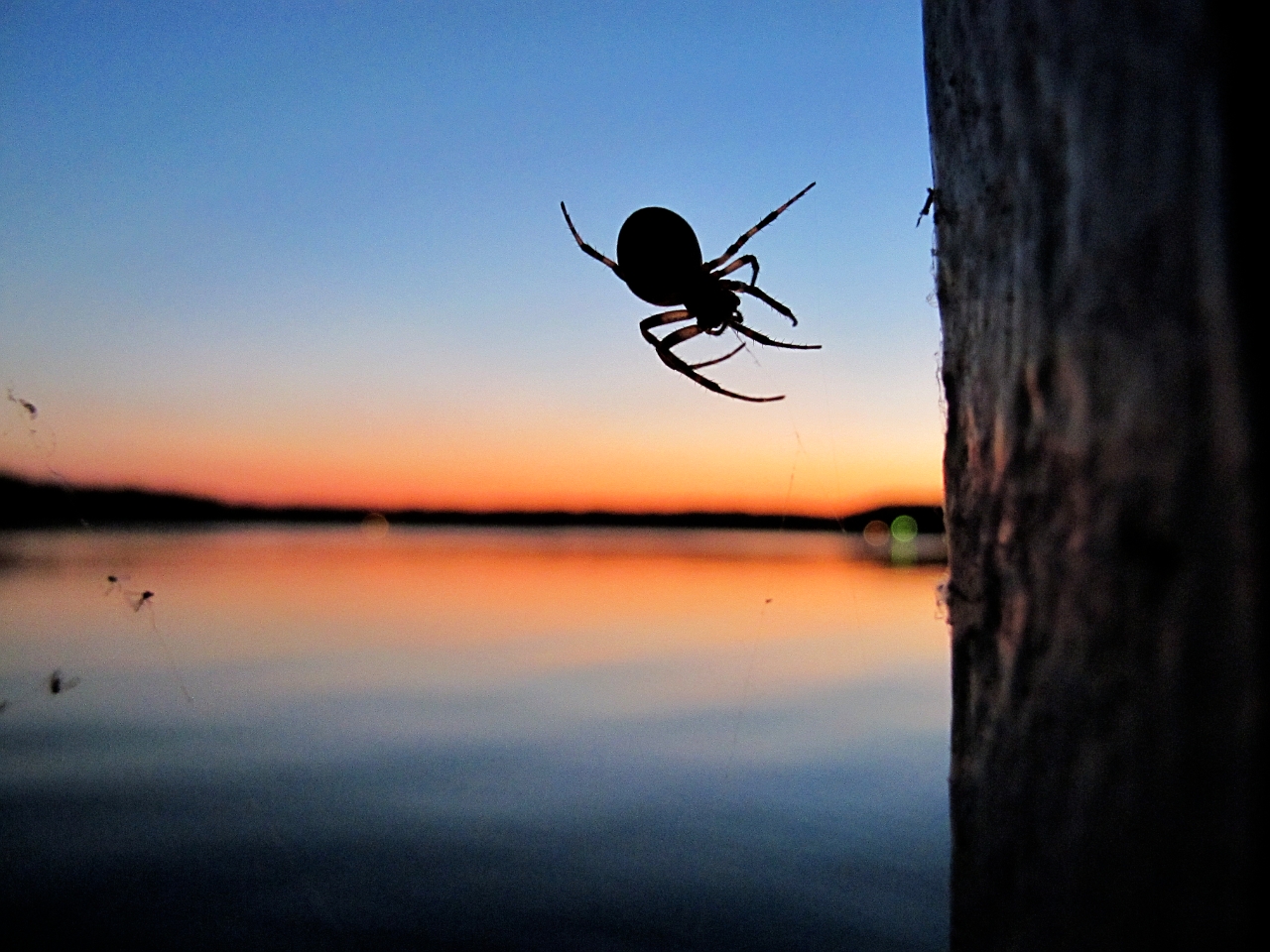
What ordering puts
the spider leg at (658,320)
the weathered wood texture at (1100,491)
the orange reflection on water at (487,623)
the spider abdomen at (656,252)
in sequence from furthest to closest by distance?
the orange reflection on water at (487,623)
the spider leg at (658,320)
the spider abdomen at (656,252)
the weathered wood texture at (1100,491)

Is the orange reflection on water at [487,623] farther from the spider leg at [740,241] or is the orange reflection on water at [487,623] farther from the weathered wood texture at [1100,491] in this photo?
the weathered wood texture at [1100,491]

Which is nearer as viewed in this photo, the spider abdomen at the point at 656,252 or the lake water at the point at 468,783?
A: the spider abdomen at the point at 656,252

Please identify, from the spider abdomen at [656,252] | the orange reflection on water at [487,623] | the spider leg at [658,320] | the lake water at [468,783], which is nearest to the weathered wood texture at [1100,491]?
the spider abdomen at [656,252]

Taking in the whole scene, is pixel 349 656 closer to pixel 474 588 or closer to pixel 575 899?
pixel 575 899

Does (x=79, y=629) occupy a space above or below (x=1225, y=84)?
below

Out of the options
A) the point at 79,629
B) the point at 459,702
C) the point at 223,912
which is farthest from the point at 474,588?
the point at 223,912

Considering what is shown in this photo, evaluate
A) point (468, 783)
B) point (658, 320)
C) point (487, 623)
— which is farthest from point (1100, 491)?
point (487, 623)

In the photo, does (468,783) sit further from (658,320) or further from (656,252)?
(656,252)
